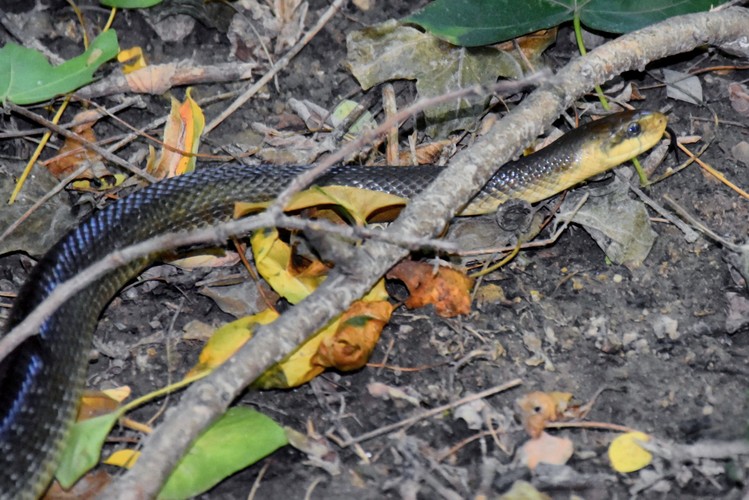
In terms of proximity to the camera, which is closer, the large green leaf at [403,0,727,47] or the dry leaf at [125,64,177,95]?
the large green leaf at [403,0,727,47]

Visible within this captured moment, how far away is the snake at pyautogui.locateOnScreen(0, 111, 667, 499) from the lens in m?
3.54

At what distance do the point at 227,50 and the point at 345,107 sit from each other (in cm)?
83

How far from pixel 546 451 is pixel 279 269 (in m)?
1.41

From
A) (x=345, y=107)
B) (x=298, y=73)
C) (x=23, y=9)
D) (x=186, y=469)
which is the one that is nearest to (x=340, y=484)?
(x=186, y=469)

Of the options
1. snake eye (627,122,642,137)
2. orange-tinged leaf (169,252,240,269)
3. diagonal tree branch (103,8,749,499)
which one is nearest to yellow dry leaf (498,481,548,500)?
diagonal tree branch (103,8,749,499)

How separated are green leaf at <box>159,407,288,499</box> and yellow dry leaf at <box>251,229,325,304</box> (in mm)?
648

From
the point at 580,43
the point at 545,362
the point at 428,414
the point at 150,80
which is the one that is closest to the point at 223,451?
the point at 428,414

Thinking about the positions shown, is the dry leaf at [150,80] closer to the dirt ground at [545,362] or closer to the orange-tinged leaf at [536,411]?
the dirt ground at [545,362]

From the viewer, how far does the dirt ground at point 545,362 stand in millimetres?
3352

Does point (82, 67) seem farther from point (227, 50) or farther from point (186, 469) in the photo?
point (186, 469)

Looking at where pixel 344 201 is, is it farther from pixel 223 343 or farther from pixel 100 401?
pixel 100 401

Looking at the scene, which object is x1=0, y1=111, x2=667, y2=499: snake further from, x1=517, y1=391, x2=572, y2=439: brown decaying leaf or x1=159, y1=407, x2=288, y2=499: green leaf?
x1=517, y1=391, x2=572, y2=439: brown decaying leaf

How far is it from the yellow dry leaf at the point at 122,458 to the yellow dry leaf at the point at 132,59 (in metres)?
2.41

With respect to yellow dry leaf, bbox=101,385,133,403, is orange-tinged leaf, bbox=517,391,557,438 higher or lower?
lower
